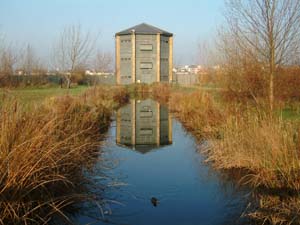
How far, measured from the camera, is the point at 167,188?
6.65m

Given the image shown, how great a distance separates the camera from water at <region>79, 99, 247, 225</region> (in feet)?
17.3

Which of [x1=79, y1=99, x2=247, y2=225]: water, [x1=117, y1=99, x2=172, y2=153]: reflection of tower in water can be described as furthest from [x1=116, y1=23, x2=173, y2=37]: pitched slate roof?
[x1=79, y1=99, x2=247, y2=225]: water

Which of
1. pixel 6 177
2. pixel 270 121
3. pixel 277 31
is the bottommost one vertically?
pixel 6 177

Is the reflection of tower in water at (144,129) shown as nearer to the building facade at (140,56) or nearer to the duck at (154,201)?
the duck at (154,201)

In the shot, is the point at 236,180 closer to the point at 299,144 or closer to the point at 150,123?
the point at 299,144

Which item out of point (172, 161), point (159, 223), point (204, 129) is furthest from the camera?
point (204, 129)

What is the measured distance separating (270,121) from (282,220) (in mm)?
2712

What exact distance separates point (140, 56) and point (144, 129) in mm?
28787

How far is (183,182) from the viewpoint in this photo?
7055 mm

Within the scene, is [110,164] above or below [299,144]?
below

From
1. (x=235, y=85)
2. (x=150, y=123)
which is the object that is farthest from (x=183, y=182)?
(x=150, y=123)

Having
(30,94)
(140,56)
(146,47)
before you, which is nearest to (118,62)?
(140,56)

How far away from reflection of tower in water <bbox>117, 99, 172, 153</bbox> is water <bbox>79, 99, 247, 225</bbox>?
0.19ft

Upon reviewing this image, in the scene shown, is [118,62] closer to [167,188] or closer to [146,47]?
[146,47]
